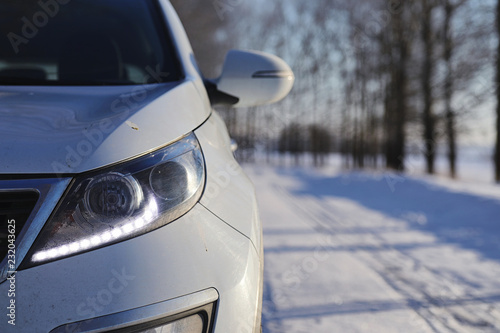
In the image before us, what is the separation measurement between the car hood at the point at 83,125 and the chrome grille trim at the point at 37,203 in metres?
0.02

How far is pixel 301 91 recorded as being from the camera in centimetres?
3105

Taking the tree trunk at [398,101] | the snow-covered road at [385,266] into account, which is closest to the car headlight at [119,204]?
the snow-covered road at [385,266]

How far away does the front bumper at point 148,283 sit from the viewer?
32.1 inches

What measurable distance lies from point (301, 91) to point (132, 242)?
102 feet

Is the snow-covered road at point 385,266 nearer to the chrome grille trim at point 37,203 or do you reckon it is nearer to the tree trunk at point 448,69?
the chrome grille trim at point 37,203

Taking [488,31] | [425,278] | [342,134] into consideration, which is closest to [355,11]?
[488,31]

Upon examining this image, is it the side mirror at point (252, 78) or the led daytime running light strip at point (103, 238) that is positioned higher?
the side mirror at point (252, 78)

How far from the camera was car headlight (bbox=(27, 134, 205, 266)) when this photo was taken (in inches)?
34.6

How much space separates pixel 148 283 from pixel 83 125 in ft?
1.47

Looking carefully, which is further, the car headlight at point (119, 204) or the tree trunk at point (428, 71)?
the tree trunk at point (428, 71)

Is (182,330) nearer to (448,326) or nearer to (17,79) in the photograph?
(17,79)

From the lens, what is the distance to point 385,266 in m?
3.46

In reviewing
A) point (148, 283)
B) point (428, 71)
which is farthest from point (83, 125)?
point (428, 71)

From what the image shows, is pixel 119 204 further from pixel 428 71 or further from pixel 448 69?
pixel 428 71
